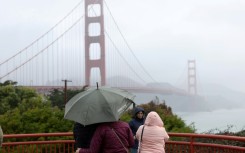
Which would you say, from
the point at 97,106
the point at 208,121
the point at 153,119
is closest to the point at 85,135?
the point at 97,106

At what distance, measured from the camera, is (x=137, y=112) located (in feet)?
17.5

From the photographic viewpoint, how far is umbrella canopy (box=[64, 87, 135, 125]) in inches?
142

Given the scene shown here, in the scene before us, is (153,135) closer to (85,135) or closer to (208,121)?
(85,135)

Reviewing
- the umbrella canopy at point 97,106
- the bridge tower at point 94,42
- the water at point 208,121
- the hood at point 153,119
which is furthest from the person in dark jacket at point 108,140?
the bridge tower at point 94,42

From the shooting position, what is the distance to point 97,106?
3.71 metres

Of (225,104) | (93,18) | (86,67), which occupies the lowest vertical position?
(225,104)

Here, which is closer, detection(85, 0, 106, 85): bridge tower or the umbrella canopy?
the umbrella canopy

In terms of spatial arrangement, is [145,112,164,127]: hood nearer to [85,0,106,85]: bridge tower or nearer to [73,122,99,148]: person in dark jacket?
[73,122,99,148]: person in dark jacket

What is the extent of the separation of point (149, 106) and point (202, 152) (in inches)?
510

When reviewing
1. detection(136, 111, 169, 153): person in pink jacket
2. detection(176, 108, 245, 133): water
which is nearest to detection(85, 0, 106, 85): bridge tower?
detection(176, 108, 245, 133): water

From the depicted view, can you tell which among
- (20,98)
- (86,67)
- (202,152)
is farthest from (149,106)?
(86,67)

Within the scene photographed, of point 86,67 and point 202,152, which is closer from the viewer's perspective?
point 202,152

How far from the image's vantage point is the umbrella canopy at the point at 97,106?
362cm

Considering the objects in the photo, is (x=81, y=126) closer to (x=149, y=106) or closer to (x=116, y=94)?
(x=116, y=94)
